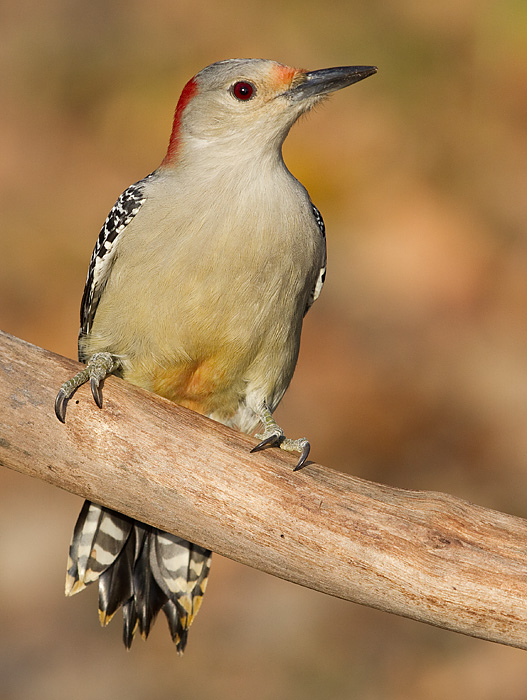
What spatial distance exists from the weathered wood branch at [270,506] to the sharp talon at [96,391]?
0.03 m

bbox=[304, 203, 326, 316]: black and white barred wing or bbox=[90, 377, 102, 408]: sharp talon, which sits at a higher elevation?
bbox=[304, 203, 326, 316]: black and white barred wing

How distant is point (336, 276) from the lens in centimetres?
1224

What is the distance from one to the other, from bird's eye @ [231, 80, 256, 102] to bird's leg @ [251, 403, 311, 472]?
200 cm

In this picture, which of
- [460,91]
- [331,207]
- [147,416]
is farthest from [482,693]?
[460,91]

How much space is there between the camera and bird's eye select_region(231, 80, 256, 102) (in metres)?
5.09

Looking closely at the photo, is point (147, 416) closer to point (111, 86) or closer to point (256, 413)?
point (256, 413)

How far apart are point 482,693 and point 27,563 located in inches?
190

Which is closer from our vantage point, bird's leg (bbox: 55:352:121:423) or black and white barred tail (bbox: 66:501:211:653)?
bird's leg (bbox: 55:352:121:423)

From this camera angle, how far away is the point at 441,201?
13.2 metres

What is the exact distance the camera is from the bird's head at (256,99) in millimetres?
5047

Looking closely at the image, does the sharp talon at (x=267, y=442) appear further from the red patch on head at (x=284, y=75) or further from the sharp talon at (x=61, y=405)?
the red patch on head at (x=284, y=75)

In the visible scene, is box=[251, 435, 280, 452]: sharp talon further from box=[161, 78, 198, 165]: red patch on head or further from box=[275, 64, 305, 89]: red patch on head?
box=[275, 64, 305, 89]: red patch on head

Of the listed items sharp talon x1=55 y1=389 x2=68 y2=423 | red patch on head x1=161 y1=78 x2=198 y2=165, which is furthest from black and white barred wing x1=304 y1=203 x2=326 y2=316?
sharp talon x1=55 y1=389 x2=68 y2=423

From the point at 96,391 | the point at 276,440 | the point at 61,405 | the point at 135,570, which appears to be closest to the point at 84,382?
the point at 96,391
